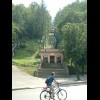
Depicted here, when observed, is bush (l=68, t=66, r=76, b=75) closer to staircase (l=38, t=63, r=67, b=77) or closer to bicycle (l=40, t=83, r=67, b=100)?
staircase (l=38, t=63, r=67, b=77)

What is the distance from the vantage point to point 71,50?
23.4m

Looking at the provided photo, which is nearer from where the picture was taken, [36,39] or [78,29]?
[78,29]

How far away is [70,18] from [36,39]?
28.5ft

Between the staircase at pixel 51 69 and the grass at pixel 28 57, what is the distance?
3.96ft

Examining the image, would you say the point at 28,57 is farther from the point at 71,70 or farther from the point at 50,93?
the point at 50,93

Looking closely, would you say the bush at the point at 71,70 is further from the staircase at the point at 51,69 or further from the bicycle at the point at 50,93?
the bicycle at the point at 50,93

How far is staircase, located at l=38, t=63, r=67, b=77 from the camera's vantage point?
25.3 m

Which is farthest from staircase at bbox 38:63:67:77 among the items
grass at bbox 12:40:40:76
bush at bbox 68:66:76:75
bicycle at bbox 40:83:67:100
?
bicycle at bbox 40:83:67:100

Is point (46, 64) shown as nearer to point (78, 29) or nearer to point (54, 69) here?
point (54, 69)

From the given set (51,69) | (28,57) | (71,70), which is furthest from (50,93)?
(28,57)

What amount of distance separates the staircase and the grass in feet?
3.96

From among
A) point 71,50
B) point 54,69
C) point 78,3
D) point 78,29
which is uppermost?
point 78,3
